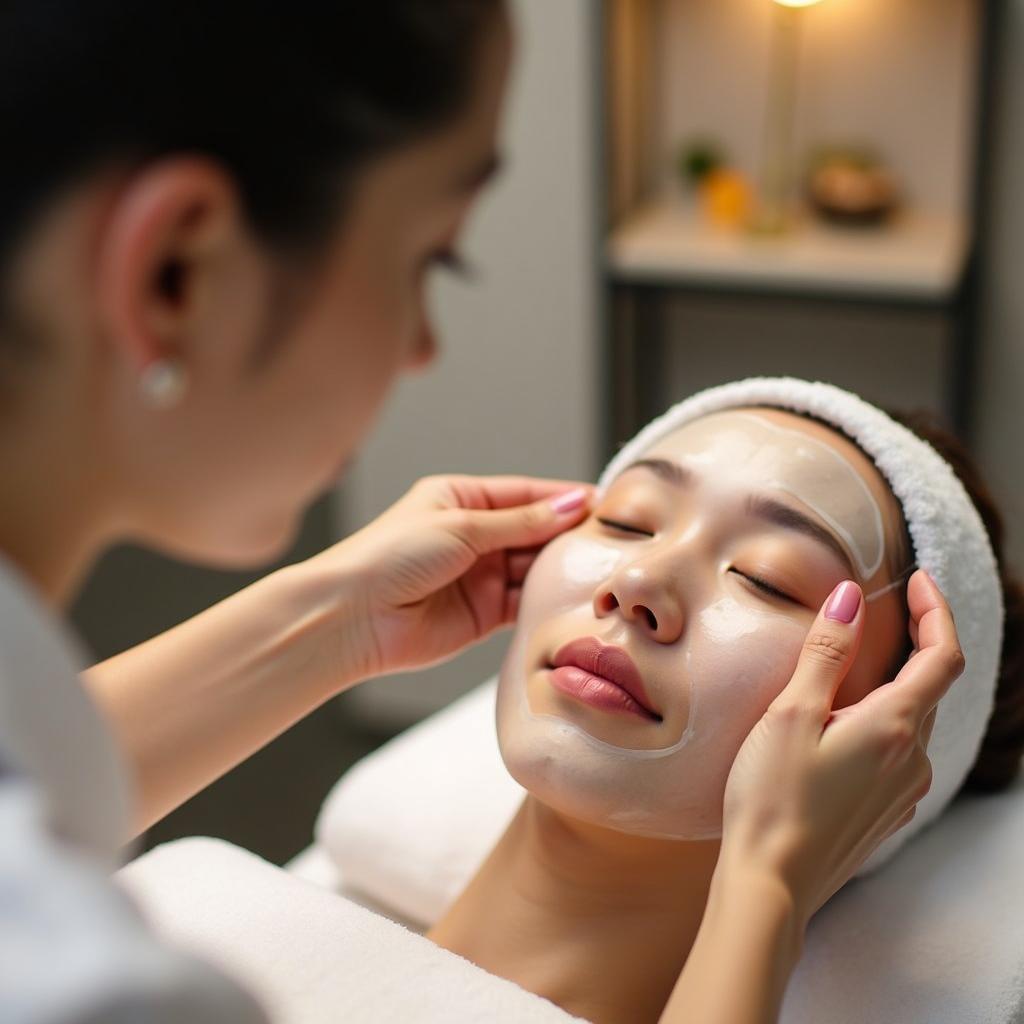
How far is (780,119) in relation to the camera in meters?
2.38

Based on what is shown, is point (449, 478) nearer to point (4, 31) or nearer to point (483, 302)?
point (4, 31)

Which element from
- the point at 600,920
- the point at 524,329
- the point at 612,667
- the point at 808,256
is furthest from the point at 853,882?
the point at 524,329

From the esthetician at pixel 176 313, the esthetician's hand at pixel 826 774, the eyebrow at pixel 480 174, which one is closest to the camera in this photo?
the esthetician at pixel 176 313

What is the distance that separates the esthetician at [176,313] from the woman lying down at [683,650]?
260 mm

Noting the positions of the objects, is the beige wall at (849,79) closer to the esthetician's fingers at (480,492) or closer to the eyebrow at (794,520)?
the esthetician's fingers at (480,492)

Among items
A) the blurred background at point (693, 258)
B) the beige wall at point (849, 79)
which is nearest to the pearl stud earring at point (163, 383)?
the blurred background at point (693, 258)

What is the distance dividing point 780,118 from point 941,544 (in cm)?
136

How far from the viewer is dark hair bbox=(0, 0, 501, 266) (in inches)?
23.6

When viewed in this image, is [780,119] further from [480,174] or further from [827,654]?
[480,174]

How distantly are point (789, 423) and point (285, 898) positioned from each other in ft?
1.99

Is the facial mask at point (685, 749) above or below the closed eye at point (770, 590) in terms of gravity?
below

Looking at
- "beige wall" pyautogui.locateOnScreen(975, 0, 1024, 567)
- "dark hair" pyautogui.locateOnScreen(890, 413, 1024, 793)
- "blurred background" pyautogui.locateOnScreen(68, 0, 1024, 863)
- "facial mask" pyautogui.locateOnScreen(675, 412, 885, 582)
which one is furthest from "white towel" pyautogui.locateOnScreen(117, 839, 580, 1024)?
"beige wall" pyautogui.locateOnScreen(975, 0, 1024, 567)

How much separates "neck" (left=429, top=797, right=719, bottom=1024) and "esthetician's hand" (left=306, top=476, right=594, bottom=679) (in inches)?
8.7

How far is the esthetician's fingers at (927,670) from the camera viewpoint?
98cm
